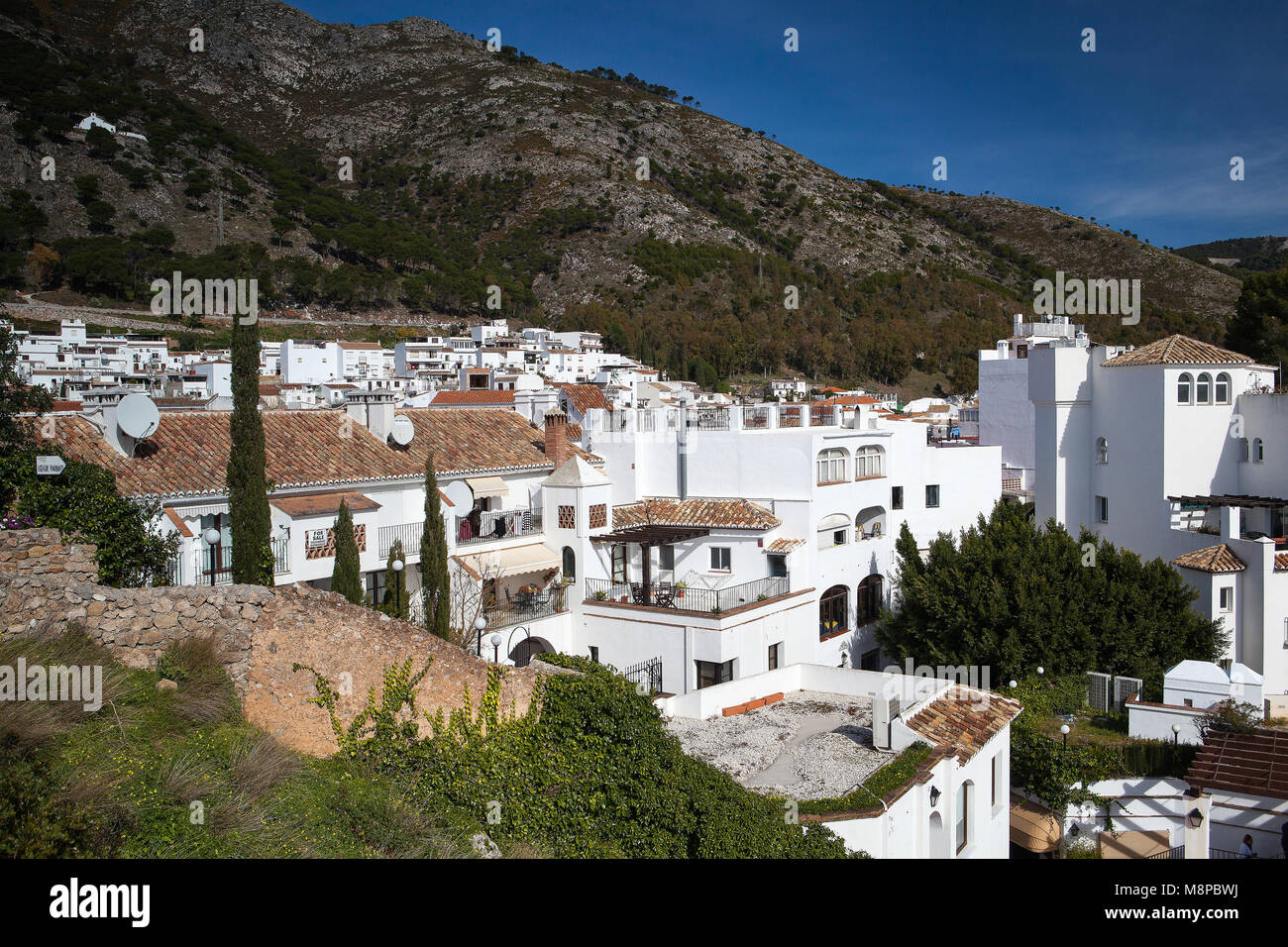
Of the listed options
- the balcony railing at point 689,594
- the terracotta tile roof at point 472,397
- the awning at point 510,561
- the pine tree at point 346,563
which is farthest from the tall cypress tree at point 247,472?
the terracotta tile roof at point 472,397

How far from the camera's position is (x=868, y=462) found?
1111 inches

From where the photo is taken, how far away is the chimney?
91.6 ft

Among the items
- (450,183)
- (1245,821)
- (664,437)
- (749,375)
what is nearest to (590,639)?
(664,437)

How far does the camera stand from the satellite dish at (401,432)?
980 inches

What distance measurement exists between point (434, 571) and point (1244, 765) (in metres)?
16.7

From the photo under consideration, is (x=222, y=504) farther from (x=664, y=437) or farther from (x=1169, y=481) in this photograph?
(x=1169, y=481)

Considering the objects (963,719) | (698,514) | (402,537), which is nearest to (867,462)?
(698,514)

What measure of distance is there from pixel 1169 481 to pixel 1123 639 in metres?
9.27

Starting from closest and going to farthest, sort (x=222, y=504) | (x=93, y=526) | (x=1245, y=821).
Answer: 1. (x=93, y=526)
2. (x=1245, y=821)
3. (x=222, y=504)

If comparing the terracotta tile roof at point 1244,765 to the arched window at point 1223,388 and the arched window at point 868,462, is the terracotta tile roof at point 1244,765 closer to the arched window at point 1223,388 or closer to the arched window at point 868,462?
the arched window at point 868,462

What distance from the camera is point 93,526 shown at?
1323cm

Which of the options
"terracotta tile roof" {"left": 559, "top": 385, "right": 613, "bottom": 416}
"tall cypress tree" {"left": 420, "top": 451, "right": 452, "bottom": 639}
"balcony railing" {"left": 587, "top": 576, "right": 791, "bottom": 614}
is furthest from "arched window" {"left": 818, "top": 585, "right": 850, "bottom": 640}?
"terracotta tile roof" {"left": 559, "top": 385, "right": 613, "bottom": 416}

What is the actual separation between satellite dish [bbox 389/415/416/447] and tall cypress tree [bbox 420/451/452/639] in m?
3.88
